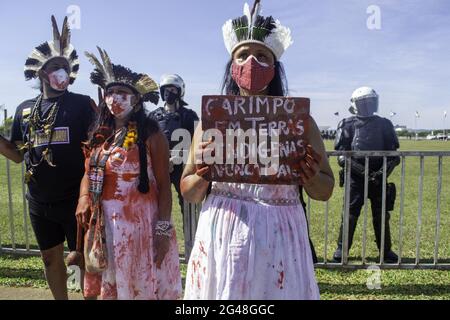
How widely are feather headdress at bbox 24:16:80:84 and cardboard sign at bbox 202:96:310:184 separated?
5.90 ft

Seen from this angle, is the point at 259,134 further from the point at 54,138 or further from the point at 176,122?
the point at 176,122

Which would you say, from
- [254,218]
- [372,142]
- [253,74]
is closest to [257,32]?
[253,74]

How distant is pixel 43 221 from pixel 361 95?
13.0 ft

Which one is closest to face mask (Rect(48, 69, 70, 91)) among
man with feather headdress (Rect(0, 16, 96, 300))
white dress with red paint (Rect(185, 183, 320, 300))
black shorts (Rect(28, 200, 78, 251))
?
man with feather headdress (Rect(0, 16, 96, 300))

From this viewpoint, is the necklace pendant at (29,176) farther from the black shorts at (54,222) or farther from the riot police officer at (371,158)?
the riot police officer at (371,158)

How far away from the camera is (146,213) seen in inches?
95.1

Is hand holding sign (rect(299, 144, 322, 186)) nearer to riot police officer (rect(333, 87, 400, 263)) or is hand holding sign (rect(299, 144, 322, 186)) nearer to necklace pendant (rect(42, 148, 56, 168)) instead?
necklace pendant (rect(42, 148, 56, 168))

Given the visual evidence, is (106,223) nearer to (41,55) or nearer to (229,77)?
(229,77)

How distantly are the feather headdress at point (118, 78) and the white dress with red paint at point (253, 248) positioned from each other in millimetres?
1046

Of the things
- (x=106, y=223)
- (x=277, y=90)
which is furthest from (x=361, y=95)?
(x=106, y=223)

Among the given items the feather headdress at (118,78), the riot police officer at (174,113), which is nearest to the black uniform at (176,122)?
the riot police officer at (174,113)

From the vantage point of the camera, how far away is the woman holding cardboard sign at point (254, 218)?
66.7 inches

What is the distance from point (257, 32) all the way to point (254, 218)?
86cm

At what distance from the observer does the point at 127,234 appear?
2.37m
